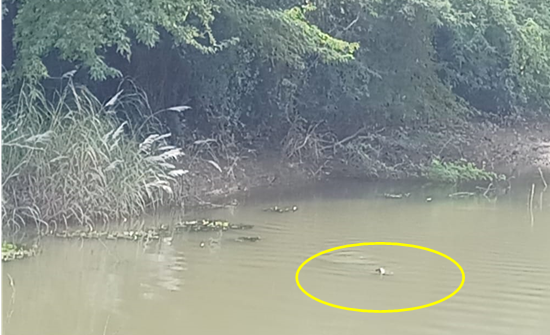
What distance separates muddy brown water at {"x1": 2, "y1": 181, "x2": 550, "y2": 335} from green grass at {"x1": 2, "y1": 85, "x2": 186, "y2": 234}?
44 cm

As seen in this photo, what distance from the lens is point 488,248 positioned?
661 cm

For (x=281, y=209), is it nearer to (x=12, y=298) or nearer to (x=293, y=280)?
(x=293, y=280)

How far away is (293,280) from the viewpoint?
5516 millimetres

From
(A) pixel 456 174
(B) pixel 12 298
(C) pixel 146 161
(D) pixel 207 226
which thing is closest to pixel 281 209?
(D) pixel 207 226

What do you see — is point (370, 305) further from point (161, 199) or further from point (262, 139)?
point (262, 139)

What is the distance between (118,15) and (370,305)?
3.86m

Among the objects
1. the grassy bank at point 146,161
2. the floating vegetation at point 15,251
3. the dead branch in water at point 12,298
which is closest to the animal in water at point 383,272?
the dead branch in water at point 12,298

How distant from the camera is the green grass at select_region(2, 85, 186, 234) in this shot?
7043 mm

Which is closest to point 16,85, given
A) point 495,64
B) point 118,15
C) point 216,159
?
point 118,15

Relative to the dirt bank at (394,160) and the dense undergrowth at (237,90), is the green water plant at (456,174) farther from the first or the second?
the dirt bank at (394,160)

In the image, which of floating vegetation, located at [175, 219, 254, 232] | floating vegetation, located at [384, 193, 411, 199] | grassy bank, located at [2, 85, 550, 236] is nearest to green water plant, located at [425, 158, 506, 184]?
grassy bank, located at [2, 85, 550, 236]

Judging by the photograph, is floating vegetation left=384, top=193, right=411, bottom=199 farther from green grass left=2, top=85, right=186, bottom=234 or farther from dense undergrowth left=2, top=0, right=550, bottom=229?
green grass left=2, top=85, right=186, bottom=234

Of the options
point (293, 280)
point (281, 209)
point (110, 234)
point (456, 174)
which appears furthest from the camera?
point (456, 174)

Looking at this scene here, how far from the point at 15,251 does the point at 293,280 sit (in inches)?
78.6
